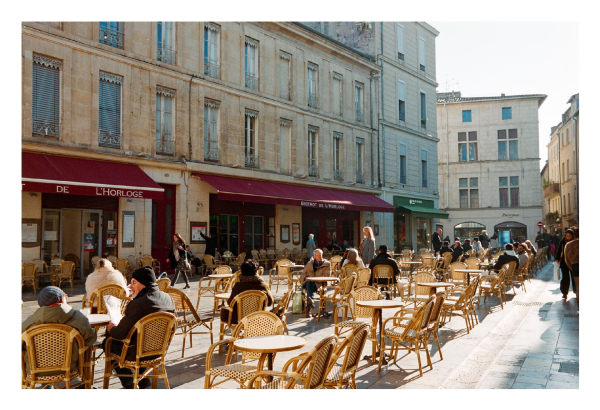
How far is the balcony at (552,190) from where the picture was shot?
39.4 metres

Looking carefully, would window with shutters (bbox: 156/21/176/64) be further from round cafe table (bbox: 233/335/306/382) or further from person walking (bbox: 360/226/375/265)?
round cafe table (bbox: 233/335/306/382)

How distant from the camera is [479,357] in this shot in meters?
6.43

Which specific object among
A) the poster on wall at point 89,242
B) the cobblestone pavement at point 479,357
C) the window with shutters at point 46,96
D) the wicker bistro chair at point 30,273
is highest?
the window with shutters at point 46,96

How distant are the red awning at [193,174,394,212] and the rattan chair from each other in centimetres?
1189

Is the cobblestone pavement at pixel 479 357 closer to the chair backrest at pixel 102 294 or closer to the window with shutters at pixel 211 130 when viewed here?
the chair backrest at pixel 102 294

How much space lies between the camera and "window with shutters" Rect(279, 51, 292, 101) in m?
21.1

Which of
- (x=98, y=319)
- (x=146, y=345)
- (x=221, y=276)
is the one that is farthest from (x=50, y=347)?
(x=221, y=276)

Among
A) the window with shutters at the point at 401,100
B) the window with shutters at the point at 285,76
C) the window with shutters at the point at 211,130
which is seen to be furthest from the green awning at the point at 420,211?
the window with shutters at the point at 211,130

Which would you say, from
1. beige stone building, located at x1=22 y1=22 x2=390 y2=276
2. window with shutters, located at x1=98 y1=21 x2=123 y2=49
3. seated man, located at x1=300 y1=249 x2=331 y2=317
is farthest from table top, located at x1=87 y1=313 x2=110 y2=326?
window with shutters, located at x1=98 y1=21 x2=123 y2=49

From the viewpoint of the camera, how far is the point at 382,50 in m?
27.1

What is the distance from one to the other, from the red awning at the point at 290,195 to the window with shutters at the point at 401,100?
226 inches
